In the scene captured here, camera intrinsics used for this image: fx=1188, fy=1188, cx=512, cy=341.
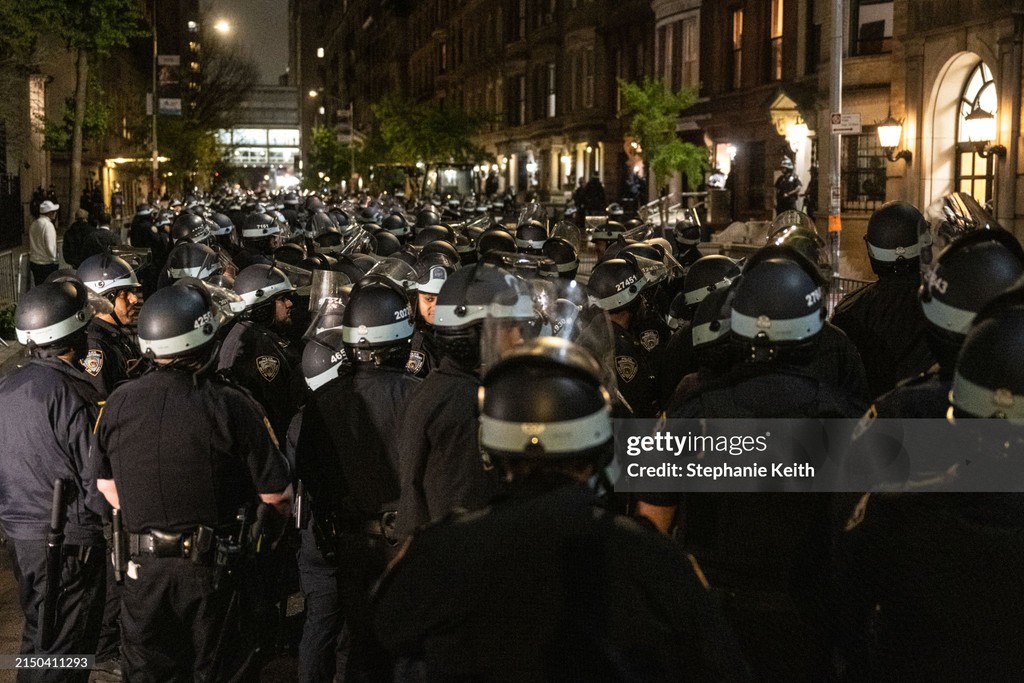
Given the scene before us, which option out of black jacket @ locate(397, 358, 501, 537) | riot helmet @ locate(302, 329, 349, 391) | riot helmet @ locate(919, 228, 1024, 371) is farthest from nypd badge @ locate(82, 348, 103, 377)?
riot helmet @ locate(919, 228, 1024, 371)

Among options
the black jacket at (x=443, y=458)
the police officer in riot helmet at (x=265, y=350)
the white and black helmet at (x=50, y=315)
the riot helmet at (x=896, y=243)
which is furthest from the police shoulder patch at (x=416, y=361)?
the riot helmet at (x=896, y=243)

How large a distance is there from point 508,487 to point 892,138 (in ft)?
67.5

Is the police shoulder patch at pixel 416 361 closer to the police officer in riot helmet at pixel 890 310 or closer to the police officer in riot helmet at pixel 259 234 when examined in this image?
the police officer in riot helmet at pixel 890 310

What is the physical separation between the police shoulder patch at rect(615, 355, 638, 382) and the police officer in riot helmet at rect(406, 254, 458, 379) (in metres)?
1.24

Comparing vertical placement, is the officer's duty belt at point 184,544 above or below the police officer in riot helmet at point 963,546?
below

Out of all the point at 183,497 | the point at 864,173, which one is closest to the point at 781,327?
the point at 183,497

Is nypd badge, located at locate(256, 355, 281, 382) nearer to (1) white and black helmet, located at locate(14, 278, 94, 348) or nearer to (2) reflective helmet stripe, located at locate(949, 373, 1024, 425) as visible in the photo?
(1) white and black helmet, located at locate(14, 278, 94, 348)

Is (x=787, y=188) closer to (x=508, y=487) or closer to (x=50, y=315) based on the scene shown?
(x=50, y=315)

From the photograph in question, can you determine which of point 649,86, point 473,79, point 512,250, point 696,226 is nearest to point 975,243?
point 512,250

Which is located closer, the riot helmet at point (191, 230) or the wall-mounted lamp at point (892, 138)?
the riot helmet at point (191, 230)

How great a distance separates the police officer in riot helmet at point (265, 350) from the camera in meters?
6.80

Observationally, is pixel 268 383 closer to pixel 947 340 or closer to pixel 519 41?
pixel 947 340

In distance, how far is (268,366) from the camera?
684 cm

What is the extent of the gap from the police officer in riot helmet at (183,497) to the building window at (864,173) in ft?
71.4
